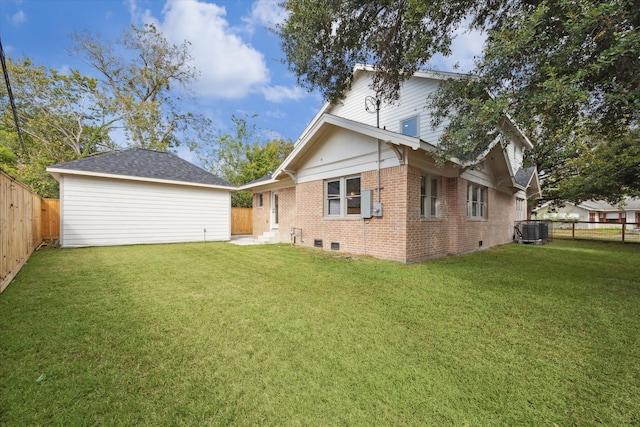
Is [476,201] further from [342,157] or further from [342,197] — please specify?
[342,157]

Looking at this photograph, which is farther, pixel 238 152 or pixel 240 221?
pixel 238 152

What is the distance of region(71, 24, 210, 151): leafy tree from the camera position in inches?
727

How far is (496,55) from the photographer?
4355 mm

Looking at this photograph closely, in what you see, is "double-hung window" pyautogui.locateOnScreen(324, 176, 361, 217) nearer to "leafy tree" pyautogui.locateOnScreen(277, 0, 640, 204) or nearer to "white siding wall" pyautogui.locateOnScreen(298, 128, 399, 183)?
"white siding wall" pyautogui.locateOnScreen(298, 128, 399, 183)

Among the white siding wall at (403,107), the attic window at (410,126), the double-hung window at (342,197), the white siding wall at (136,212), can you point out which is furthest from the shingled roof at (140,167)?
the attic window at (410,126)

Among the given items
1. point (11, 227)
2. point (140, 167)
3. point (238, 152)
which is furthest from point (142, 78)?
point (11, 227)

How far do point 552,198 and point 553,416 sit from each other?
22.6m

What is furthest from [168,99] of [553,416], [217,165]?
[553,416]

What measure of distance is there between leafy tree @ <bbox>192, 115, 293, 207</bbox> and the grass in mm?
20886

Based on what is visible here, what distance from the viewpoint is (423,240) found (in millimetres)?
7609

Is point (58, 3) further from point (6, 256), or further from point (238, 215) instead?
point (238, 215)

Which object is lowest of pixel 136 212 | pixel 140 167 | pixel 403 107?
pixel 136 212

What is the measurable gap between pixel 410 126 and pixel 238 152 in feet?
63.6

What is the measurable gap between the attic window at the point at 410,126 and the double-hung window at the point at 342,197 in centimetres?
486
